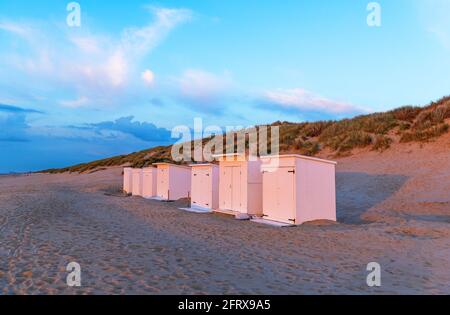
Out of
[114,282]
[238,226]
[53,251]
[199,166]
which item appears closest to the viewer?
[114,282]

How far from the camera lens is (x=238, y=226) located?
13266 mm

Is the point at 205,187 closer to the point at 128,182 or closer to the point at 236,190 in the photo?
the point at 236,190

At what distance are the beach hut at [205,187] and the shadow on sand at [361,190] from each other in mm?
5738

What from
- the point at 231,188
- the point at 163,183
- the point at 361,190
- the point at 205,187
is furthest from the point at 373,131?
the point at 231,188

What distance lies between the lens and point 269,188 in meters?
14.7

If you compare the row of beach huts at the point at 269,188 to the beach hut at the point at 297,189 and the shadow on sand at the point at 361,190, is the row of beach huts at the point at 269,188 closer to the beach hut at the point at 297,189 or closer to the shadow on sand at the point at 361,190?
the beach hut at the point at 297,189

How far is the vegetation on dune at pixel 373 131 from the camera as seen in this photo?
27.9 meters

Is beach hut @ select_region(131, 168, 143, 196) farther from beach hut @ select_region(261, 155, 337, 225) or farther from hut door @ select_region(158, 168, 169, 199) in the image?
beach hut @ select_region(261, 155, 337, 225)

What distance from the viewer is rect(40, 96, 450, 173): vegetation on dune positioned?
2786cm

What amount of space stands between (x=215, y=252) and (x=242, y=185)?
7175 millimetres
